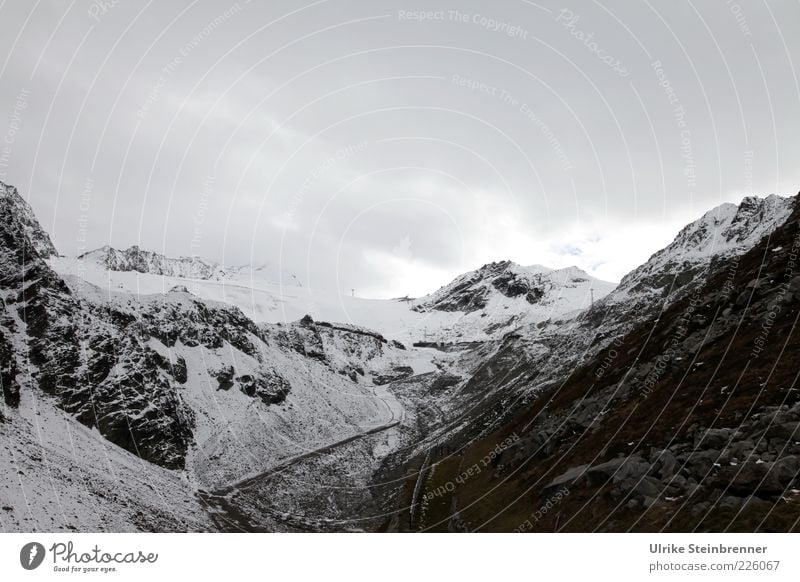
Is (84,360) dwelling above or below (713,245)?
below

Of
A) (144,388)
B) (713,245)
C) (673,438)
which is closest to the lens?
(673,438)

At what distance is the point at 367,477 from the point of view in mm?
109375

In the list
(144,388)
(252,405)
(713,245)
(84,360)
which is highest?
(713,245)

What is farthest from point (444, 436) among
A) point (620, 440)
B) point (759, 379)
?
point (759, 379)

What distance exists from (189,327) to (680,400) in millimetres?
126196
